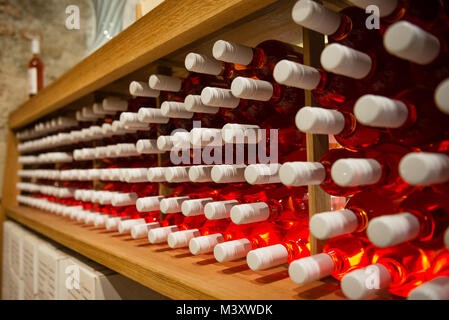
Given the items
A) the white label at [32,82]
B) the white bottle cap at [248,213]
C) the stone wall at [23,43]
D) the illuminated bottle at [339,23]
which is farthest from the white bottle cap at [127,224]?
the stone wall at [23,43]

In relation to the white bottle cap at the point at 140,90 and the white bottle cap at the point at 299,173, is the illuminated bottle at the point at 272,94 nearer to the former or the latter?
the white bottle cap at the point at 299,173

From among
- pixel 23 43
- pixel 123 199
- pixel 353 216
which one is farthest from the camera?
pixel 23 43

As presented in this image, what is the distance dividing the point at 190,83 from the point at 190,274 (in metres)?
0.38

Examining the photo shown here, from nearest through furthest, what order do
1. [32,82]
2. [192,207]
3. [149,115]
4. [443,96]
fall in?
[443,96] → [192,207] → [149,115] → [32,82]

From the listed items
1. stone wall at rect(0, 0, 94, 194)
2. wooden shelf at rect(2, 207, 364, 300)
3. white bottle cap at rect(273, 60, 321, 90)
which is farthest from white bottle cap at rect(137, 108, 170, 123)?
stone wall at rect(0, 0, 94, 194)

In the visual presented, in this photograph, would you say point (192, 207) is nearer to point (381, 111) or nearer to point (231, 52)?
point (231, 52)

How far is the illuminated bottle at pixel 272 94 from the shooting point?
501 mm

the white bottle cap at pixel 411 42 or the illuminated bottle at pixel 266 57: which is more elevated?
the illuminated bottle at pixel 266 57

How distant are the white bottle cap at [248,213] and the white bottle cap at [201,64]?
23cm

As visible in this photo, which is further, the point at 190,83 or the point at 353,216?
the point at 190,83

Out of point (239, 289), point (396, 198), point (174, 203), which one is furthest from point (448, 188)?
point (174, 203)

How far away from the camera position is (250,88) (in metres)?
0.50

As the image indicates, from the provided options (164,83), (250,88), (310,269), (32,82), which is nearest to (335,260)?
(310,269)

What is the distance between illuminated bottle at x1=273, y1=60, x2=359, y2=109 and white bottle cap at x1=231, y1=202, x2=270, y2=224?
0.58ft
